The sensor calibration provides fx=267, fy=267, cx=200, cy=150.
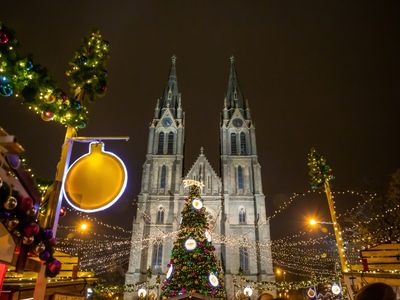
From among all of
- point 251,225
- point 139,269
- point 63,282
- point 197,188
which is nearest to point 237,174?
point 251,225

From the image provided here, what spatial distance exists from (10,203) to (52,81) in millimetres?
1921

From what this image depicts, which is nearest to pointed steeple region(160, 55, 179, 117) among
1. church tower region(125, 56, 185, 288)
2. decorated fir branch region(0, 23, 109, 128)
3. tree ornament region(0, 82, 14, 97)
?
church tower region(125, 56, 185, 288)

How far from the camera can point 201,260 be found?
1409cm

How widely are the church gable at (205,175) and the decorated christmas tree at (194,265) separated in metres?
18.8

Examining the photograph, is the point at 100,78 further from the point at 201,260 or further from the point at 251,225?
the point at 251,225

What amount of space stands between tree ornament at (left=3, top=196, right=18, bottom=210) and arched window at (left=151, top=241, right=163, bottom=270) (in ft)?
95.6

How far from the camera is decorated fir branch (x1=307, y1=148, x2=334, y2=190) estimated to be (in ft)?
49.3

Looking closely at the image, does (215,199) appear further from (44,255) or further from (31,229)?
(31,229)

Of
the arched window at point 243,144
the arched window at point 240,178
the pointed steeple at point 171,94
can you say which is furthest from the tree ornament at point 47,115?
the pointed steeple at point 171,94

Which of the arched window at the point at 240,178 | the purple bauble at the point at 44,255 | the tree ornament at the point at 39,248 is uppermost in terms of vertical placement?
the arched window at the point at 240,178

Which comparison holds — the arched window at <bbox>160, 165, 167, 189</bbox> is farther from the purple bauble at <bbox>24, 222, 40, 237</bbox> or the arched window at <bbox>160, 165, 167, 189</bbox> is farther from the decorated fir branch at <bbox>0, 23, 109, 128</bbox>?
the purple bauble at <bbox>24, 222, 40, 237</bbox>

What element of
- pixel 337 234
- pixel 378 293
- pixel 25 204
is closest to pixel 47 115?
pixel 25 204

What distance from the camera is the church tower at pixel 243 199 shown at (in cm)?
2980

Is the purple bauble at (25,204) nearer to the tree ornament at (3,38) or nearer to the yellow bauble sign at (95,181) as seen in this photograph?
the yellow bauble sign at (95,181)
